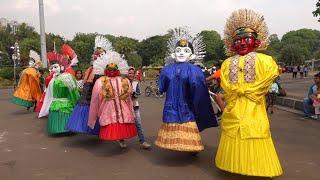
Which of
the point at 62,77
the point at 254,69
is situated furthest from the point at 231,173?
the point at 62,77

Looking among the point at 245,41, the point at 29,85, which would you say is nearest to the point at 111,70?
the point at 245,41

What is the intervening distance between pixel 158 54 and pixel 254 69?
252ft

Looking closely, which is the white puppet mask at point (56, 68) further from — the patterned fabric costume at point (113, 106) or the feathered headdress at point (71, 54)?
Result: the patterned fabric costume at point (113, 106)

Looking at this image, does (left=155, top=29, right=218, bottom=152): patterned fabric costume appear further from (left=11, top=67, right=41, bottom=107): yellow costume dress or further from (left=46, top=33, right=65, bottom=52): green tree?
(left=46, top=33, right=65, bottom=52): green tree

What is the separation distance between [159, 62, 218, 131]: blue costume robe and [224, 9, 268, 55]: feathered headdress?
0.71 metres

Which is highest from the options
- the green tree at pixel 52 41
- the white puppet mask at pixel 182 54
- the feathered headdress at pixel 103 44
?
the green tree at pixel 52 41

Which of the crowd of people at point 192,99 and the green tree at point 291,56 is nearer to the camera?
the crowd of people at point 192,99

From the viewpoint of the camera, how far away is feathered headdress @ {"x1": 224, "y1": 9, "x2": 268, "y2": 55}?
21.4 feet

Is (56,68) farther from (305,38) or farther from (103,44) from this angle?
(305,38)

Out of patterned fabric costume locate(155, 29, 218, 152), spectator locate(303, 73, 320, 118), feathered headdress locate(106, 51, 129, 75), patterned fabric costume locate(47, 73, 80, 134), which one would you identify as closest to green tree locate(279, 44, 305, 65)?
spectator locate(303, 73, 320, 118)

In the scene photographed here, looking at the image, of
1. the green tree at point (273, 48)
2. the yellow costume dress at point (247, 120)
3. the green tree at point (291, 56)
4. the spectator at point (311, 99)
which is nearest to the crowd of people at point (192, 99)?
the yellow costume dress at point (247, 120)

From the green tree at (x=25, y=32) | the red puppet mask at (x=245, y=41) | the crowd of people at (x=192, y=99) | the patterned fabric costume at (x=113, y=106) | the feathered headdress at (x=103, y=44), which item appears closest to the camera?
the crowd of people at (x=192, y=99)

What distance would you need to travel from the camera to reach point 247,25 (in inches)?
257

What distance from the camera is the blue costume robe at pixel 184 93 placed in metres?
7.05
